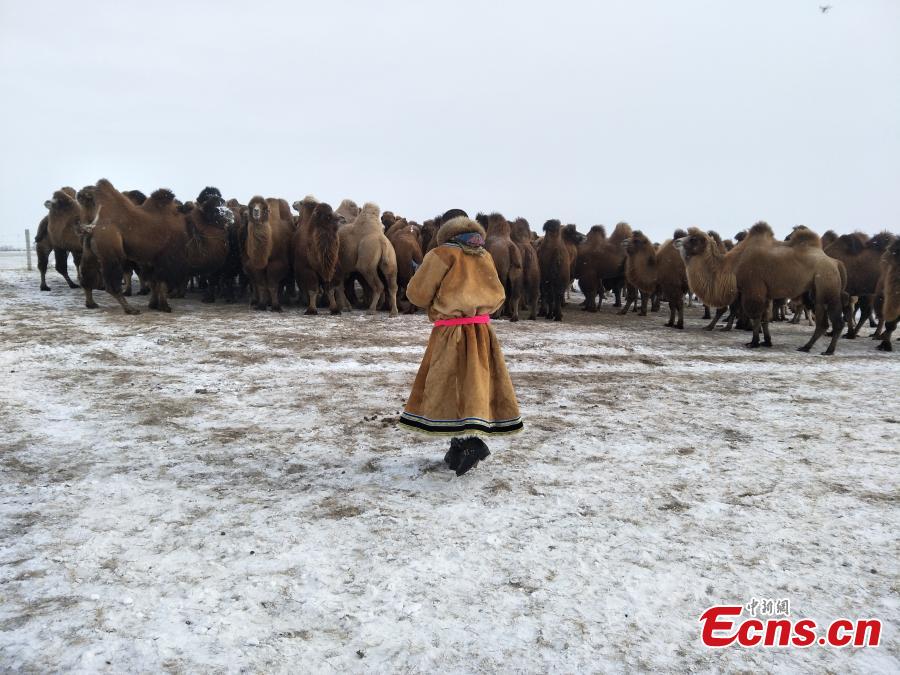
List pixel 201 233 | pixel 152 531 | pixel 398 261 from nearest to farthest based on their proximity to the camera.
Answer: pixel 152 531
pixel 201 233
pixel 398 261

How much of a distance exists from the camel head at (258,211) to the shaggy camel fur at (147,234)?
0.61 m

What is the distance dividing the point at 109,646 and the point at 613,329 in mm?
10992

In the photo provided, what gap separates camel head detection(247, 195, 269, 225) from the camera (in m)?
11.5

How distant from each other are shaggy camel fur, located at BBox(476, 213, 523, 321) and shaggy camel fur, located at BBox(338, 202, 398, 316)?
2.17m

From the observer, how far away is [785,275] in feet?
31.3

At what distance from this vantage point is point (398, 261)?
43.6ft

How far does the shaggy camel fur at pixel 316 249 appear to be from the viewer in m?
11.6

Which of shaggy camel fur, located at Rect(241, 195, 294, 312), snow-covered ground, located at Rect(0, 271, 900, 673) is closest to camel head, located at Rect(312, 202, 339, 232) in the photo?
shaggy camel fur, located at Rect(241, 195, 294, 312)

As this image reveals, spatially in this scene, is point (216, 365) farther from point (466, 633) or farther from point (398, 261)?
point (398, 261)

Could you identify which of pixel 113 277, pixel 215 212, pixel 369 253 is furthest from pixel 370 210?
pixel 113 277

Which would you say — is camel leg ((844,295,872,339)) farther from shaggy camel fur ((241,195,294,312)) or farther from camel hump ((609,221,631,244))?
shaggy camel fur ((241,195,294,312))

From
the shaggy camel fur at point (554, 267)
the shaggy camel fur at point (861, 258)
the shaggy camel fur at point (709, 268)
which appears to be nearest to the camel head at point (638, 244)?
the shaggy camel fur at point (554, 267)

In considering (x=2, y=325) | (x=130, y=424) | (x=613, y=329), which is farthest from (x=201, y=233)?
(x=613, y=329)

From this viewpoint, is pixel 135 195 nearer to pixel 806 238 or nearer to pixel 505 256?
pixel 505 256
